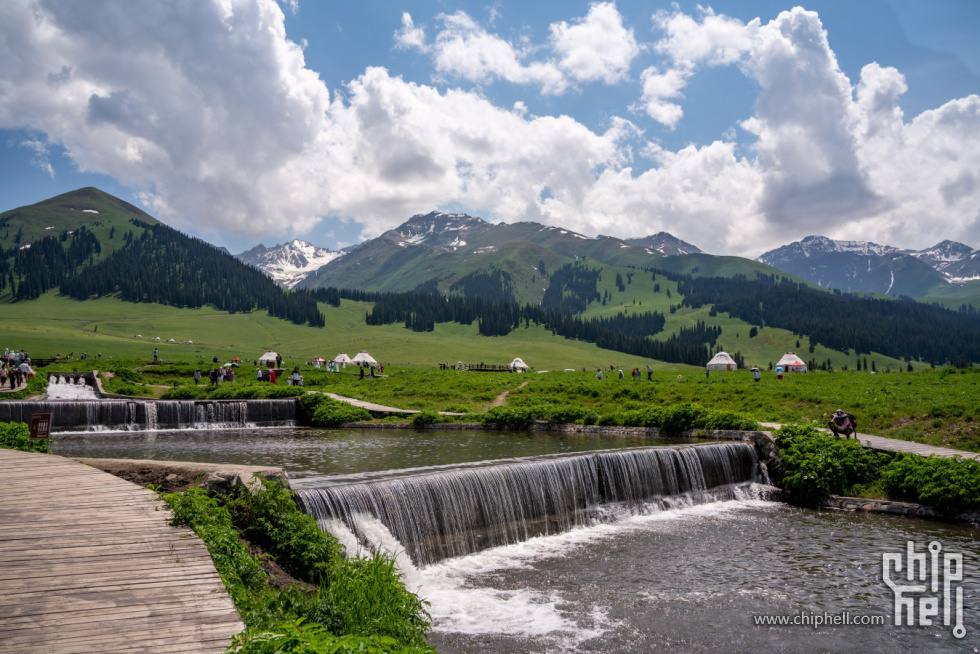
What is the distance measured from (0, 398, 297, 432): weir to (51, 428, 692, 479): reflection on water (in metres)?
1.92

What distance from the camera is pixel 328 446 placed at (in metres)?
34.4

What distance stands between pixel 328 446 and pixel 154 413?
1844 centimetres

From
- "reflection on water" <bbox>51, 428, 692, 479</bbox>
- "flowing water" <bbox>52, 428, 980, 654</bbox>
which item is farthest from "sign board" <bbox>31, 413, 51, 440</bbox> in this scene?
"reflection on water" <bbox>51, 428, 692, 479</bbox>

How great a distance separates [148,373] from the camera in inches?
2554

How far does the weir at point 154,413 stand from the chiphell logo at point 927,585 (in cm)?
4135

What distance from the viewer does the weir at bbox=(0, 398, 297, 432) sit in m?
40.2

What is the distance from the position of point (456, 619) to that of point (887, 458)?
22.1 metres

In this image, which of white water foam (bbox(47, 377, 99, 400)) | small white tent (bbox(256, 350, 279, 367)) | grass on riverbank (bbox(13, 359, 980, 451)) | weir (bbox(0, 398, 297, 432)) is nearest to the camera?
grass on riverbank (bbox(13, 359, 980, 451))

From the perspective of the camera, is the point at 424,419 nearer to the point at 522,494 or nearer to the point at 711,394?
the point at 522,494

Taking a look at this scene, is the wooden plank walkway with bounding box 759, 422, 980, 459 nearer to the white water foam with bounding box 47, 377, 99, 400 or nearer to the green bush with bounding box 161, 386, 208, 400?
the green bush with bounding box 161, 386, 208, 400

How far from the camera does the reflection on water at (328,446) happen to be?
94.2 ft

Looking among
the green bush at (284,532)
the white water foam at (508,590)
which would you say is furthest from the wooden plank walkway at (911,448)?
the green bush at (284,532)

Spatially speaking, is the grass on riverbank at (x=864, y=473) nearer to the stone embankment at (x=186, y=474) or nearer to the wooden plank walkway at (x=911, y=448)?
the wooden plank walkway at (x=911, y=448)

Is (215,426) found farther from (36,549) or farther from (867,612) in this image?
(867,612)
